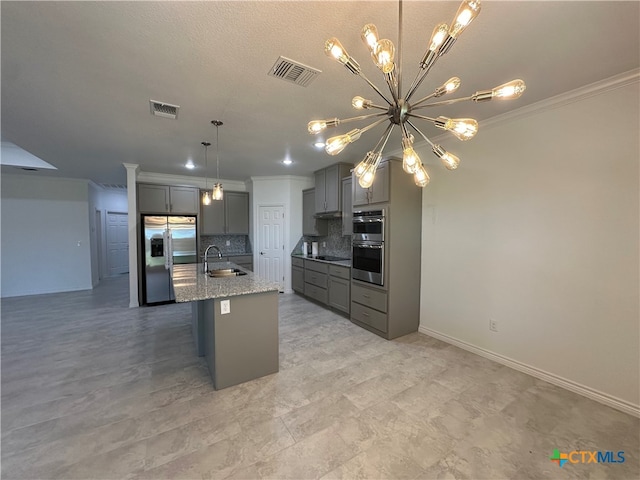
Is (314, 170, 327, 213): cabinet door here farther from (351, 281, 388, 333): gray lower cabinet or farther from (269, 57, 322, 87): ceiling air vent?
(269, 57, 322, 87): ceiling air vent

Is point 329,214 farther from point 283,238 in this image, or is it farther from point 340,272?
point 283,238

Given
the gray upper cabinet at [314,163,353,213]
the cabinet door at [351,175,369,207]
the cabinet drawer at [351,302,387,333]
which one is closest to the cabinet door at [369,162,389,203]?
the cabinet door at [351,175,369,207]

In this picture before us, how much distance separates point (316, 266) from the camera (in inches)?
192

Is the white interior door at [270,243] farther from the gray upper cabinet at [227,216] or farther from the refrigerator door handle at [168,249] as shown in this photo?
the refrigerator door handle at [168,249]

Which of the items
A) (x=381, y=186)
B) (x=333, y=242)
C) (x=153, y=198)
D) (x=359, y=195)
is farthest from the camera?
(x=333, y=242)

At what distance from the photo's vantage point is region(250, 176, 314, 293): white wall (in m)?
5.71

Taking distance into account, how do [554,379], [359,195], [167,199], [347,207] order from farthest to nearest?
[167,199]
[347,207]
[359,195]
[554,379]

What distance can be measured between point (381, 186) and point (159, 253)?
4.25 metres

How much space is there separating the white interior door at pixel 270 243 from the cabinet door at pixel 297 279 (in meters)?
0.26

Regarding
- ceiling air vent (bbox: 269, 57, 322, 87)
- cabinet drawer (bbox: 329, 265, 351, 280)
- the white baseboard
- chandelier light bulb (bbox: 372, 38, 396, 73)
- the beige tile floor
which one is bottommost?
the beige tile floor

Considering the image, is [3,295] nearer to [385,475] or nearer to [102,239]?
[102,239]

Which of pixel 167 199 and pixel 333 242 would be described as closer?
pixel 167 199

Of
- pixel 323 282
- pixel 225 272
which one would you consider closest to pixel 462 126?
pixel 225 272

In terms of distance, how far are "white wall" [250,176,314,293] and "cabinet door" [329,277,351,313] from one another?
1625 millimetres
